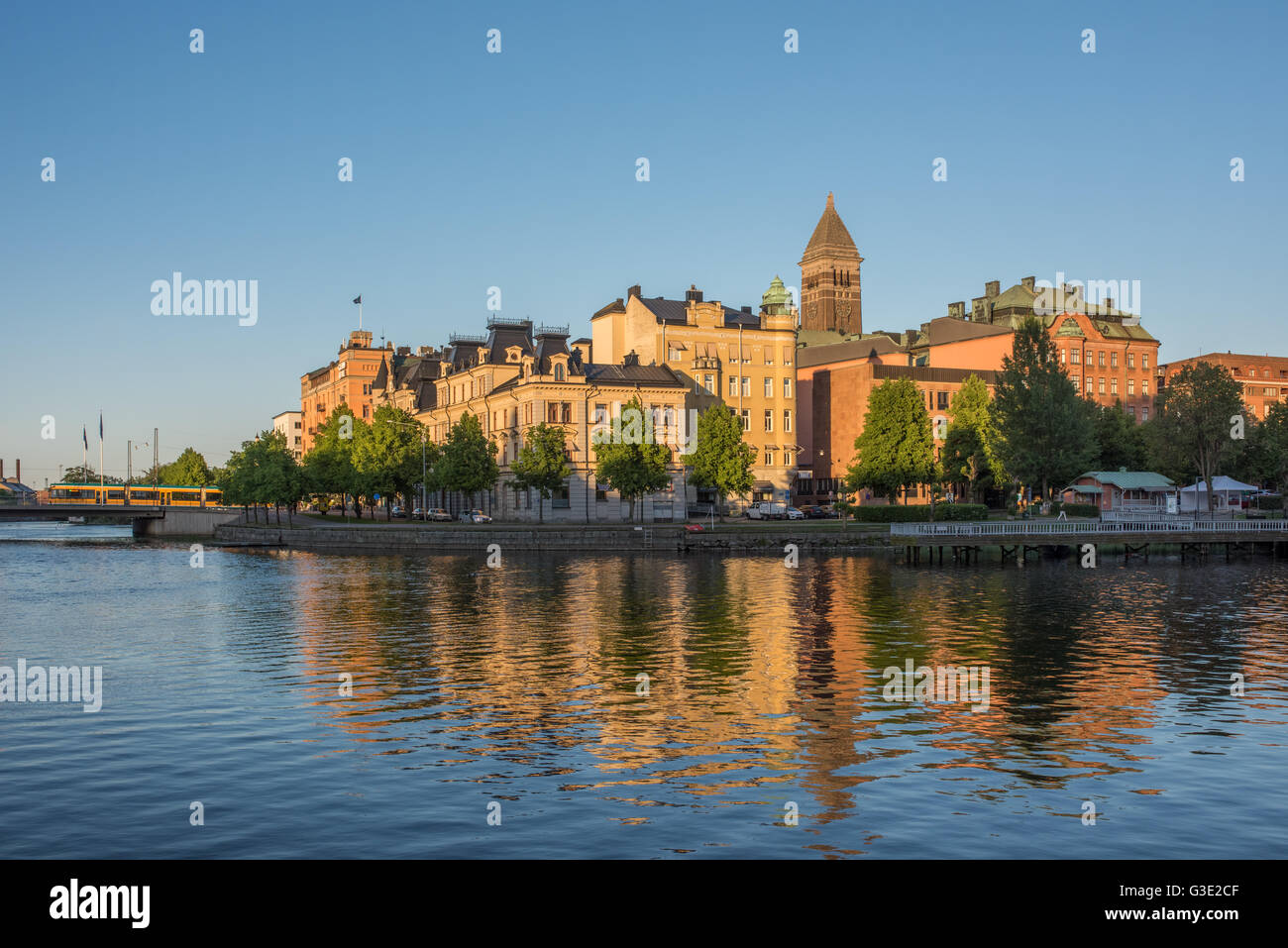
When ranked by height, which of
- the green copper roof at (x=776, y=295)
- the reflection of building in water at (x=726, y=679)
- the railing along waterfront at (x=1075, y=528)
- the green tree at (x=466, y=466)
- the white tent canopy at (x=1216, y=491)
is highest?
the green copper roof at (x=776, y=295)

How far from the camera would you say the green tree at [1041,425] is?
98188mm

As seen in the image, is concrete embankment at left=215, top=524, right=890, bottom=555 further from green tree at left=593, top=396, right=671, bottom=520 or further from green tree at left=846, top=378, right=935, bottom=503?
green tree at left=846, top=378, right=935, bottom=503

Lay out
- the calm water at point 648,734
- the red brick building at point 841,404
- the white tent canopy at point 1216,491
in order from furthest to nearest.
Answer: the red brick building at point 841,404 < the white tent canopy at point 1216,491 < the calm water at point 648,734

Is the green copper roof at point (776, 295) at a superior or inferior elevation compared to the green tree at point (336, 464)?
superior

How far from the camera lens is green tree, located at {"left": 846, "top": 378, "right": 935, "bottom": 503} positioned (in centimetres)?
10981

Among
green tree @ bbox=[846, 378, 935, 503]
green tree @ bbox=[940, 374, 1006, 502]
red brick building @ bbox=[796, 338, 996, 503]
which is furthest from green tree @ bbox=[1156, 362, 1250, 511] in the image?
red brick building @ bbox=[796, 338, 996, 503]

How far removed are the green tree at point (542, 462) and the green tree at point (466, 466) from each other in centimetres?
477

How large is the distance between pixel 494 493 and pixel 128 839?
111 metres

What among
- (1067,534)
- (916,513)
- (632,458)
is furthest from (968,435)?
(632,458)

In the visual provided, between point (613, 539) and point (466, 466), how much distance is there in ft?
77.2

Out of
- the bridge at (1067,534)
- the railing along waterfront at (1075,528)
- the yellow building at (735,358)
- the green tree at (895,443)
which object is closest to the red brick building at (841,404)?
the yellow building at (735,358)

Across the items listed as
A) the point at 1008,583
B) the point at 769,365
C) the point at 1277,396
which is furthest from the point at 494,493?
the point at 1277,396

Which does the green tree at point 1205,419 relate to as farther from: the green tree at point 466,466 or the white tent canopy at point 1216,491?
the green tree at point 466,466
